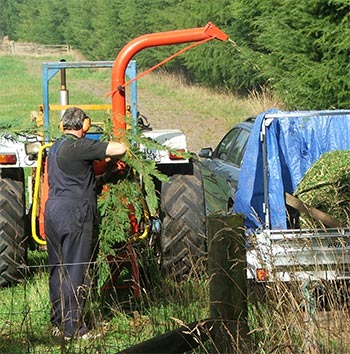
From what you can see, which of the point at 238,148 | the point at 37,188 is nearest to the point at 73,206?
the point at 37,188

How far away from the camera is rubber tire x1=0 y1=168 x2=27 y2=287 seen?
916 centimetres

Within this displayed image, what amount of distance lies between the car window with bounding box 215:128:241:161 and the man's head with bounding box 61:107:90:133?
523cm

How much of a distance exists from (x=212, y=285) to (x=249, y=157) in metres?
4.90

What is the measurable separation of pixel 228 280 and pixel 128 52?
3.89 meters

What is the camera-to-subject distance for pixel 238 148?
1252 cm

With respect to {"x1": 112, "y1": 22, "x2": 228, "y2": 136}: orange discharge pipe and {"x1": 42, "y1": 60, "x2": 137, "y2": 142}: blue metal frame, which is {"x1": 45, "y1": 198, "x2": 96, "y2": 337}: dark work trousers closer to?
{"x1": 112, "y1": 22, "x2": 228, "y2": 136}: orange discharge pipe

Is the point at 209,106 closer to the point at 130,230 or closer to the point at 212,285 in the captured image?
the point at 130,230

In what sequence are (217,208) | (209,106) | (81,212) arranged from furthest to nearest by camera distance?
(209,106) < (217,208) < (81,212)

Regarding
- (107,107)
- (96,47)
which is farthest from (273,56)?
(96,47)

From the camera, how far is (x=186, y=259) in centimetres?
884

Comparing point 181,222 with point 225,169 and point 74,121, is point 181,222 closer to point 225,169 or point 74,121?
point 74,121

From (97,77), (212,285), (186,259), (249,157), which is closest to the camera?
(212,285)

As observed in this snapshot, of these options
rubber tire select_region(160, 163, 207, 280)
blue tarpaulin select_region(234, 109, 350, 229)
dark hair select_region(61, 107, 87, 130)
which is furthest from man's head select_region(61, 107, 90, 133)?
blue tarpaulin select_region(234, 109, 350, 229)

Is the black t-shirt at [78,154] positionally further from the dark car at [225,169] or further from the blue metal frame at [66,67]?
the dark car at [225,169]
